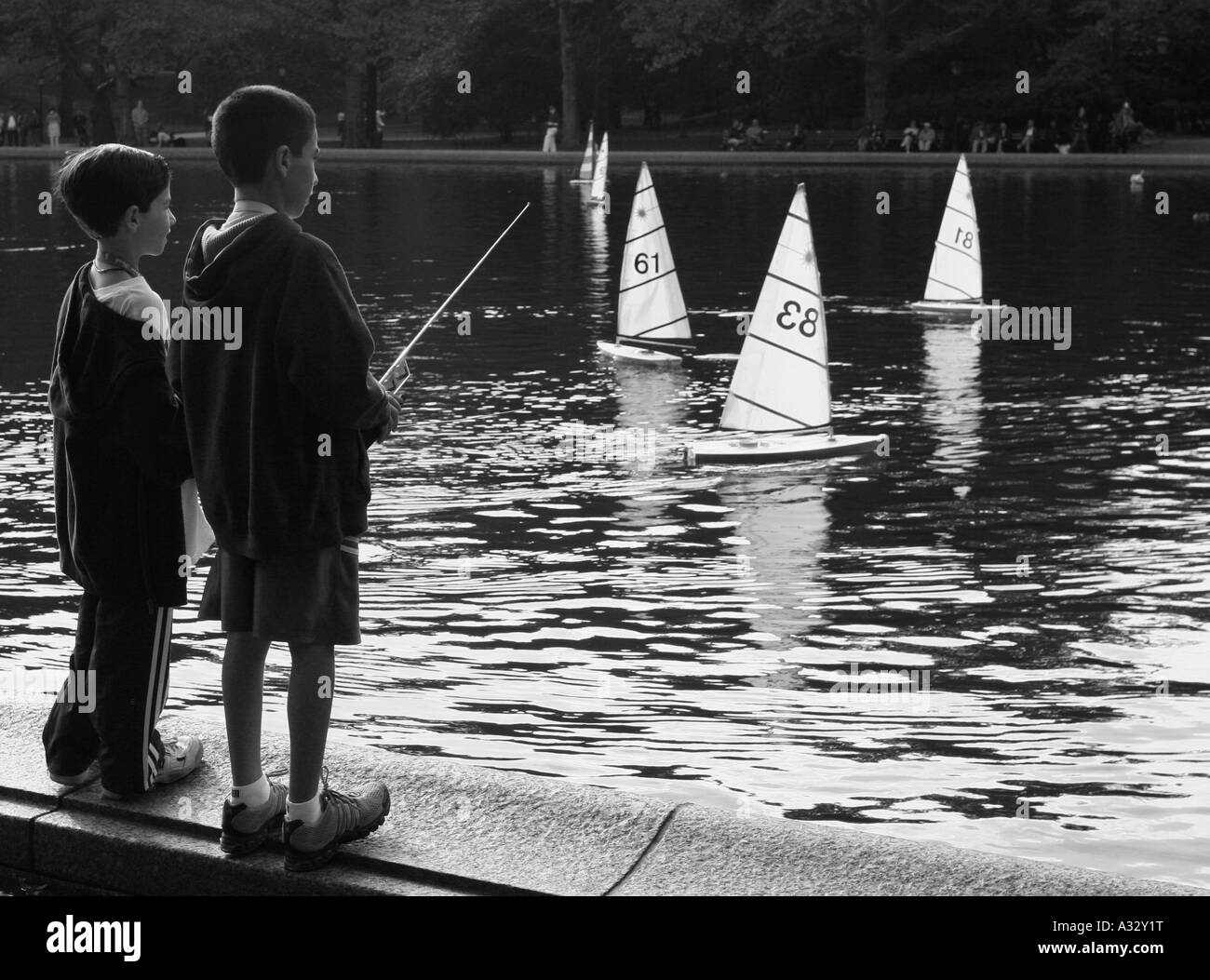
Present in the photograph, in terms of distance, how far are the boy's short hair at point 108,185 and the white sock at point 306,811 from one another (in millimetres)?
1714

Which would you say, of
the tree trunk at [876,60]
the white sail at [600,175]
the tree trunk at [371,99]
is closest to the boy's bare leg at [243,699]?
the white sail at [600,175]

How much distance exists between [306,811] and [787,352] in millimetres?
13504

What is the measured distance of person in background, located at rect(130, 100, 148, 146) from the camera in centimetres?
7331

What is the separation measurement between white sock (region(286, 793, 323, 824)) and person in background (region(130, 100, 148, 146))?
72.0 m

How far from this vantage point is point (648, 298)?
25141 mm

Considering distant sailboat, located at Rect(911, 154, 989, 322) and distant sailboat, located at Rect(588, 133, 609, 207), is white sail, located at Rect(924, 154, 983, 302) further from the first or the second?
distant sailboat, located at Rect(588, 133, 609, 207)

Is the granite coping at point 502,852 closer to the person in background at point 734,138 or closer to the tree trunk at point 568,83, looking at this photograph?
the person in background at point 734,138

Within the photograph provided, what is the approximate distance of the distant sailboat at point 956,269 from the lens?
28.4 meters

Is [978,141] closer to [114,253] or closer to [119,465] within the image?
[114,253]

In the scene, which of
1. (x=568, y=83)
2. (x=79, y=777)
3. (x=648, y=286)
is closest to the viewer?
(x=79, y=777)

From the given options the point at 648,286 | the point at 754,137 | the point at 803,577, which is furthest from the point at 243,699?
the point at 754,137

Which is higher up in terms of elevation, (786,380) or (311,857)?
(786,380)
